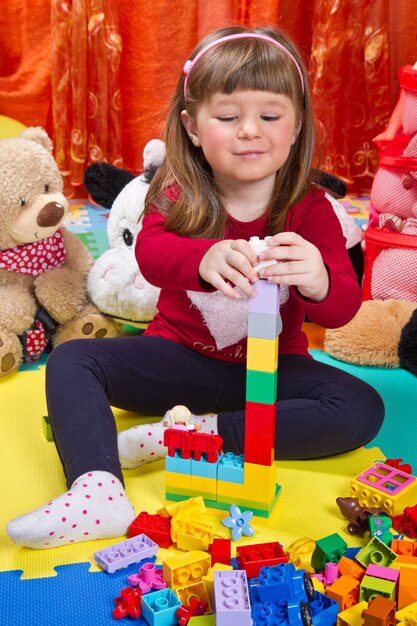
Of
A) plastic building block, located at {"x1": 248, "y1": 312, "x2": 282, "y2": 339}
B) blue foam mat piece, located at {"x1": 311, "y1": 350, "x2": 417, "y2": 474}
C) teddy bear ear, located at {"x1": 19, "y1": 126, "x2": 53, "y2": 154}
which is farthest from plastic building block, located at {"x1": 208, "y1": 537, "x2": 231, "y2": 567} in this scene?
teddy bear ear, located at {"x1": 19, "y1": 126, "x2": 53, "y2": 154}

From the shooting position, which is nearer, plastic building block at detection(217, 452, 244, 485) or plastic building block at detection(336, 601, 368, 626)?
plastic building block at detection(336, 601, 368, 626)

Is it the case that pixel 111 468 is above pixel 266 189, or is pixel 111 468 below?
below

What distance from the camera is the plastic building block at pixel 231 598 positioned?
0.70 metres

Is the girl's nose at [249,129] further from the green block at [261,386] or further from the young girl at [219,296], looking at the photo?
the green block at [261,386]

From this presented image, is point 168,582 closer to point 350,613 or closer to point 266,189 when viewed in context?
point 350,613

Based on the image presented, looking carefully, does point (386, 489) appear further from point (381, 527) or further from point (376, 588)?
point (376, 588)

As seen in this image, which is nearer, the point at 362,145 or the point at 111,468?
the point at 111,468

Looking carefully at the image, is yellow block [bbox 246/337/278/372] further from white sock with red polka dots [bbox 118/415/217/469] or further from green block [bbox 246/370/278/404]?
white sock with red polka dots [bbox 118/415/217/469]

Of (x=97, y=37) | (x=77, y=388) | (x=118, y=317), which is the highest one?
(x=97, y=37)

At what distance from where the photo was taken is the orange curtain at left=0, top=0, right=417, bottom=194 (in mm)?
2088

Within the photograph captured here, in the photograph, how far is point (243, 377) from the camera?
1075mm

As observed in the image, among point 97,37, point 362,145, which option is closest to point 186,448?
point 97,37

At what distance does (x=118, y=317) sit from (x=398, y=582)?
0.76 m

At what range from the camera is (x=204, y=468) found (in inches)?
35.6
